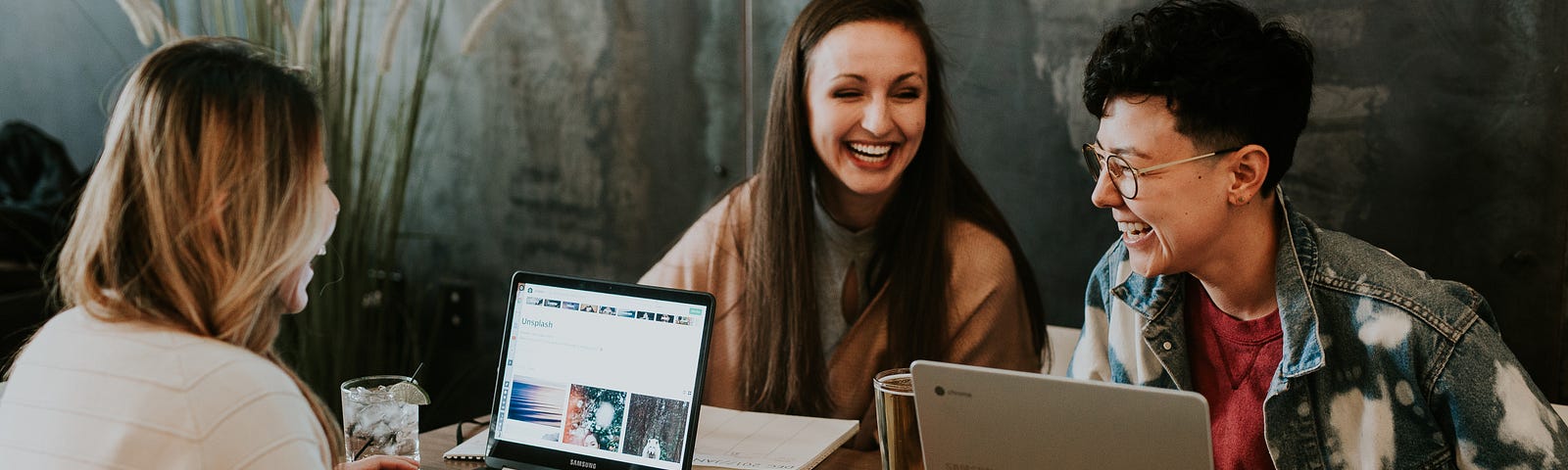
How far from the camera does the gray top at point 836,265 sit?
2.09m

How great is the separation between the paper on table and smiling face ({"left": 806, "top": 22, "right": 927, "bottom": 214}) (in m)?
0.52

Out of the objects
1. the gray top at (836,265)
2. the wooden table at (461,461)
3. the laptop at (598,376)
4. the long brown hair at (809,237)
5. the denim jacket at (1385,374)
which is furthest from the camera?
the gray top at (836,265)

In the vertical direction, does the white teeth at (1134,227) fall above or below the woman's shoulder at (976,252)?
above

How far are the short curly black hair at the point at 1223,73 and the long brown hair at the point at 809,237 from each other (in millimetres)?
582

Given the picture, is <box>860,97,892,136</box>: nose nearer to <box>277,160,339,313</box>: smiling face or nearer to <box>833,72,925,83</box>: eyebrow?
<box>833,72,925,83</box>: eyebrow

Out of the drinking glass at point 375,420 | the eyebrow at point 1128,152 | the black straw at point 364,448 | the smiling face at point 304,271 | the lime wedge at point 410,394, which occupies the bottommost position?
the black straw at point 364,448

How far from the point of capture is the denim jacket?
130 centimetres

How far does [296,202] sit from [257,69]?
0.13 m

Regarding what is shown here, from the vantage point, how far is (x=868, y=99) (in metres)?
2.02

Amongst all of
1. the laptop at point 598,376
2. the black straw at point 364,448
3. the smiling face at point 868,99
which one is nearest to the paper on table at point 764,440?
the laptop at point 598,376

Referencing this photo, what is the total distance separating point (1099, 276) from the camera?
179 centimetres

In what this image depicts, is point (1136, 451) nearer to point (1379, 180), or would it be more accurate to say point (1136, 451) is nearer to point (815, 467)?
point (815, 467)

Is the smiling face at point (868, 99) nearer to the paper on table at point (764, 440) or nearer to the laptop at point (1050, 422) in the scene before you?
the paper on table at point (764, 440)

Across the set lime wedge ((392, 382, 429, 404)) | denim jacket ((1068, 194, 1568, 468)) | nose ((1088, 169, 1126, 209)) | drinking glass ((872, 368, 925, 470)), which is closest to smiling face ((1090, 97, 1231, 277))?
nose ((1088, 169, 1126, 209))
